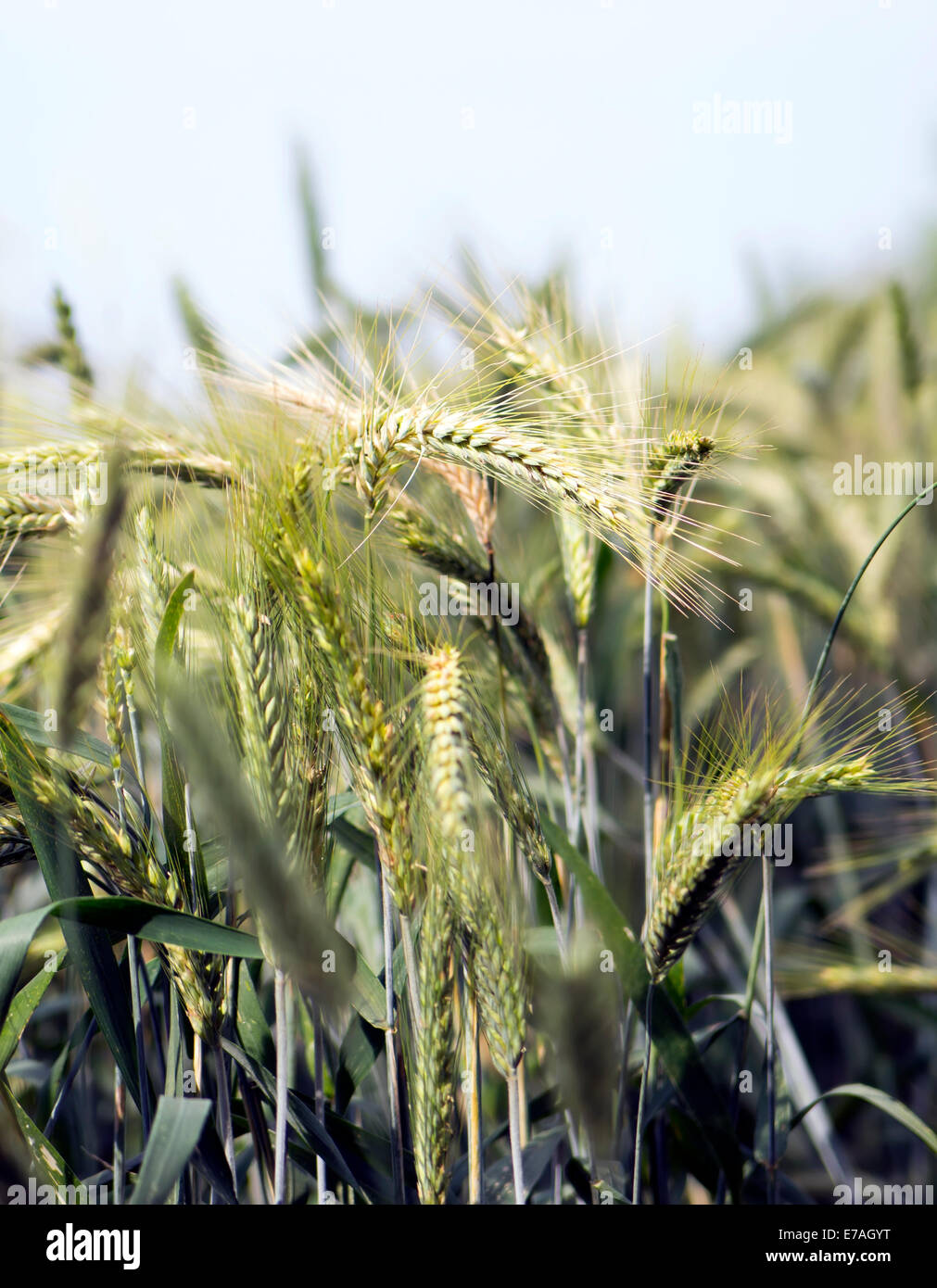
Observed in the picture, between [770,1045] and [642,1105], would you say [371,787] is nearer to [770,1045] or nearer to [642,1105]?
[642,1105]

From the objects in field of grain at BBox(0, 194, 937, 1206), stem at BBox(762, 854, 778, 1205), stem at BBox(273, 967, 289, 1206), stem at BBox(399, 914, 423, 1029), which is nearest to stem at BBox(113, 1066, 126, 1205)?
field of grain at BBox(0, 194, 937, 1206)

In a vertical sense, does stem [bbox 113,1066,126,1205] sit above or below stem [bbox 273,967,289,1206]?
below

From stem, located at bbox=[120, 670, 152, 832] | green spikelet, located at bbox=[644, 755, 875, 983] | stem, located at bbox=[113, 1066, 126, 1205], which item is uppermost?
stem, located at bbox=[120, 670, 152, 832]

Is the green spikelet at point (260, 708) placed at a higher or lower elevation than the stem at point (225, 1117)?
higher

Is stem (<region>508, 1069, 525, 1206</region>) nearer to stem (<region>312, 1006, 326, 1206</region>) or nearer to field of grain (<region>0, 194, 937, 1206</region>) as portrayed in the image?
field of grain (<region>0, 194, 937, 1206</region>)

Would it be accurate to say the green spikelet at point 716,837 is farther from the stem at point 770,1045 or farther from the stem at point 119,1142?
the stem at point 119,1142

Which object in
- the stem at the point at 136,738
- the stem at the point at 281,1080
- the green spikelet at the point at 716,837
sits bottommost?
the stem at the point at 281,1080

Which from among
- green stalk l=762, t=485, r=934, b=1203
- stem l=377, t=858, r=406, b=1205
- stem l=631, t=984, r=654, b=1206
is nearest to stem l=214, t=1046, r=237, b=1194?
stem l=377, t=858, r=406, b=1205

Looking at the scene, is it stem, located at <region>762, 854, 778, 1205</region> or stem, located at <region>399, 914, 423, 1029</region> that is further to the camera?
stem, located at <region>762, 854, 778, 1205</region>

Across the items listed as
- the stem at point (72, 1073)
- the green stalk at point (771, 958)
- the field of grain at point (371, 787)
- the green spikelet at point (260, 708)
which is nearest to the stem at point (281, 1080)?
the field of grain at point (371, 787)
